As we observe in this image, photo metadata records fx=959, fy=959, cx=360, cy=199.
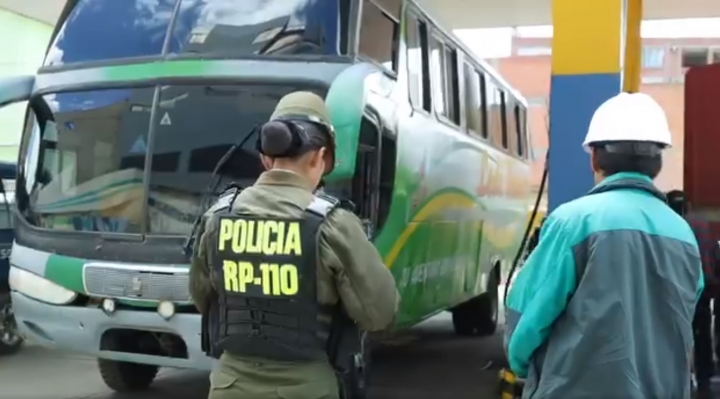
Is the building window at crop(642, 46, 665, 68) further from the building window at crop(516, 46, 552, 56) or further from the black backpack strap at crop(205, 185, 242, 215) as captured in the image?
the black backpack strap at crop(205, 185, 242, 215)

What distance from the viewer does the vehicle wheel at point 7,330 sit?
9.90 m

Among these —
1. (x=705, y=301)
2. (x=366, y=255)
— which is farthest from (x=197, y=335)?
(x=705, y=301)

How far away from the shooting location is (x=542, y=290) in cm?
291

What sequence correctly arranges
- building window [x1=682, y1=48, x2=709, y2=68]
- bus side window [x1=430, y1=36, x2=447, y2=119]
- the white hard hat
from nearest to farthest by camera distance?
the white hard hat < bus side window [x1=430, y1=36, x2=447, y2=119] < building window [x1=682, y1=48, x2=709, y2=68]

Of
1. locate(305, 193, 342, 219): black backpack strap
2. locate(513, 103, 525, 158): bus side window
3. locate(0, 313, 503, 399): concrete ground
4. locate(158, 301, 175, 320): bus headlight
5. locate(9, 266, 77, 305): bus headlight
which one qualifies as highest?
locate(513, 103, 525, 158): bus side window

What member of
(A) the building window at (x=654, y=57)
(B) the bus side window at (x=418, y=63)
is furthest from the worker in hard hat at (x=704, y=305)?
(A) the building window at (x=654, y=57)

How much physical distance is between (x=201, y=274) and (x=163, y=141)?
3529 mm

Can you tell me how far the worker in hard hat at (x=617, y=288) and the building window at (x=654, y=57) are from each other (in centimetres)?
3924

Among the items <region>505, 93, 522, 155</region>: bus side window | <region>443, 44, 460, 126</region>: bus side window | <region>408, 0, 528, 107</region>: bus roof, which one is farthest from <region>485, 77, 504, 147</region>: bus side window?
<region>443, 44, 460, 126</region>: bus side window

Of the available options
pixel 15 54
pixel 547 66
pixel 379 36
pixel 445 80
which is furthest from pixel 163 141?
pixel 547 66

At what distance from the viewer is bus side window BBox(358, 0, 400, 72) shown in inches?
284

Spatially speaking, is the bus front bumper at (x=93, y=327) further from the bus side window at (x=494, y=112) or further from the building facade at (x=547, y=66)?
the building facade at (x=547, y=66)

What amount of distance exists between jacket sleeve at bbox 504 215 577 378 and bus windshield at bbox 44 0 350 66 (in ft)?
13.8

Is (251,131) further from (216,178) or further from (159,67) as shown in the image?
(159,67)
